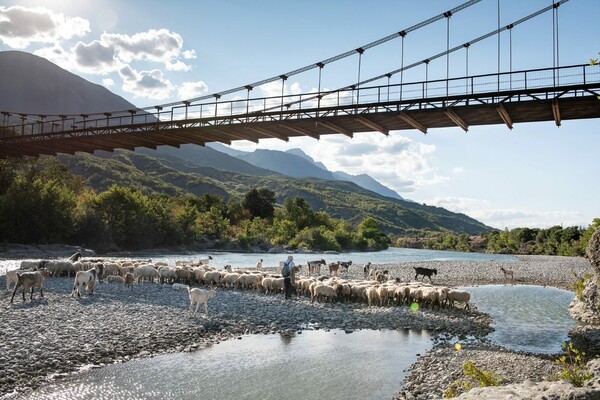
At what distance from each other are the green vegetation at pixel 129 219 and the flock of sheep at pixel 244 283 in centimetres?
2630

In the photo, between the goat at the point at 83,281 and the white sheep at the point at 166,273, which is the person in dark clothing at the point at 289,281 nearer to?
the white sheep at the point at 166,273

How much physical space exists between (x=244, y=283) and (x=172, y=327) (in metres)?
10.3

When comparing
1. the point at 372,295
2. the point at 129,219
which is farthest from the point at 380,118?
the point at 129,219

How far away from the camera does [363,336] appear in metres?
16.7

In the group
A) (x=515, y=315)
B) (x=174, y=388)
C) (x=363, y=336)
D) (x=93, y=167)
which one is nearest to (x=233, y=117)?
(x=363, y=336)

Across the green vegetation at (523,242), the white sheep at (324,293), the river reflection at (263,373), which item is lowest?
the river reflection at (263,373)

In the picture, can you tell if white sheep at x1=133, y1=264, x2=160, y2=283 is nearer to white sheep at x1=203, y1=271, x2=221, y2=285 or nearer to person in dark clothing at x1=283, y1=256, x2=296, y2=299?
white sheep at x1=203, y1=271, x2=221, y2=285

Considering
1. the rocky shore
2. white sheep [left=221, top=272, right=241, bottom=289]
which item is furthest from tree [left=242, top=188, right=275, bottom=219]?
the rocky shore

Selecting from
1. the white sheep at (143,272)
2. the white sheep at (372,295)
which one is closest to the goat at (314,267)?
the white sheep at (143,272)

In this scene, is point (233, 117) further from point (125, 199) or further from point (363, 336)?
point (125, 199)

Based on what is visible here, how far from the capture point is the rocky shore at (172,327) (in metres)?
11.3

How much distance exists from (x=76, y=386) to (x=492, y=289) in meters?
28.8

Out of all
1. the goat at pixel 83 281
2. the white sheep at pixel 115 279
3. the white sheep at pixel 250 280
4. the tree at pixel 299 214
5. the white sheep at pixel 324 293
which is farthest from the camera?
the tree at pixel 299 214

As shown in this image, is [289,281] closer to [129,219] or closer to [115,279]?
[115,279]
